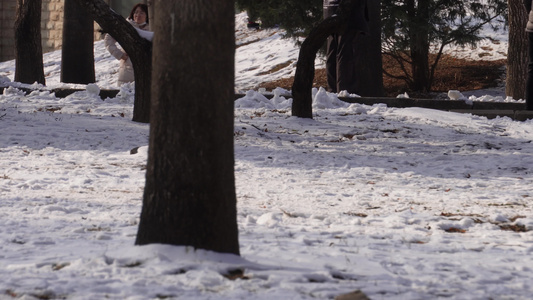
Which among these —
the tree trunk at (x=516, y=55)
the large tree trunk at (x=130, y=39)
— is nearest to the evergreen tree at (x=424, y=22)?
the tree trunk at (x=516, y=55)

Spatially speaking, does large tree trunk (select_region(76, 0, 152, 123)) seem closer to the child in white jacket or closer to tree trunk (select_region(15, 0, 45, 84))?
the child in white jacket

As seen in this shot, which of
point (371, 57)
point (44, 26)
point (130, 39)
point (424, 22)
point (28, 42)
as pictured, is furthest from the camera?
point (44, 26)

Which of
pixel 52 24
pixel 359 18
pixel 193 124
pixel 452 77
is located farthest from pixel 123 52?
pixel 52 24

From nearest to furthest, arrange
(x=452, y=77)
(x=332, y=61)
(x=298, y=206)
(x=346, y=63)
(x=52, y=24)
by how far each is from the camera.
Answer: (x=298, y=206), (x=346, y=63), (x=332, y=61), (x=452, y=77), (x=52, y=24)

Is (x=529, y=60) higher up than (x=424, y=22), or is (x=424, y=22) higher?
(x=424, y=22)

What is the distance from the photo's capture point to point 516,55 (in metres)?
12.9

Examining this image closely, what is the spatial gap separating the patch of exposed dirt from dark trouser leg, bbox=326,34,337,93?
3061 mm

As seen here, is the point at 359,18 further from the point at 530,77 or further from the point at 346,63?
the point at 530,77

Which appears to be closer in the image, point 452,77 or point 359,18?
point 359,18

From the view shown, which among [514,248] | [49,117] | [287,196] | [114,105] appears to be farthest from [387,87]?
[514,248]

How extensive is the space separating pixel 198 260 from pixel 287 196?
2300 millimetres

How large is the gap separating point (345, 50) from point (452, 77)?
223 inches

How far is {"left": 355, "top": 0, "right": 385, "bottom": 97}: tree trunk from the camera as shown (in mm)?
12312

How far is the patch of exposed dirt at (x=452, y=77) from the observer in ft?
52.1
